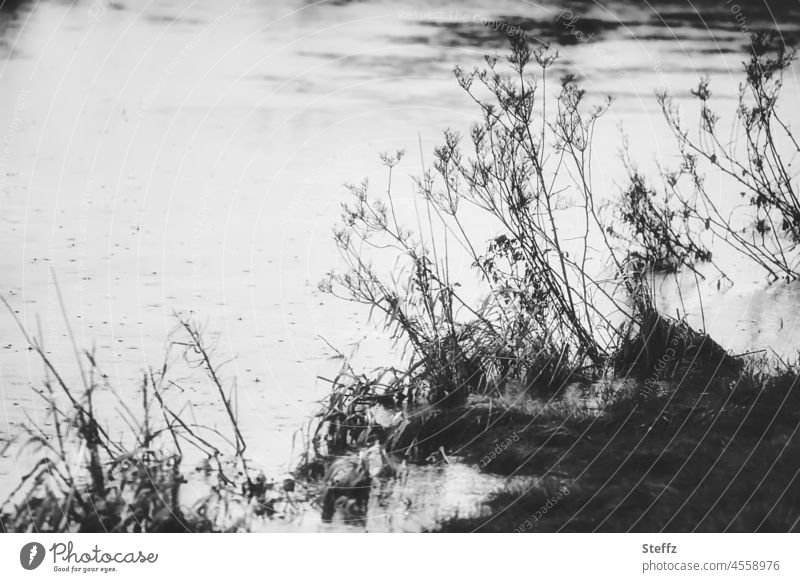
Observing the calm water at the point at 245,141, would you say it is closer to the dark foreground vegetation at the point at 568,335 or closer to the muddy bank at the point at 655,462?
the dark foreground vegetation at the point at 568,335

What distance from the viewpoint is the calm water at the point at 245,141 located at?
3787mm

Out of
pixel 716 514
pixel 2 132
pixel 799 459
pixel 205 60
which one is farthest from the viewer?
pixel 205 60

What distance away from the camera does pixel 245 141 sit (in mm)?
4145

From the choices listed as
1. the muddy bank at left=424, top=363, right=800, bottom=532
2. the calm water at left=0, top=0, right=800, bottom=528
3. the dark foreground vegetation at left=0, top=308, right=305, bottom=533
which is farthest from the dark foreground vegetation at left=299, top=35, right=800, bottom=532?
the dark foreground vegetation at left=0, top=308, right=305, bottom=533

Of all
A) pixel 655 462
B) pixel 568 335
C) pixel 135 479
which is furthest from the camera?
pixel 568 335

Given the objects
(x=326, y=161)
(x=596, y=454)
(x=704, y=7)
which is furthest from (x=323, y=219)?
(x=704, y=7)

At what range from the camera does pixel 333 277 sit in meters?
3.86

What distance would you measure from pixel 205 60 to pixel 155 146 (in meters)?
0.51

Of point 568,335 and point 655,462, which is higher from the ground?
point 568,335

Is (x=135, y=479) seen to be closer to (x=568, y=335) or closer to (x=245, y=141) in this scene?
(x=245, y=141)

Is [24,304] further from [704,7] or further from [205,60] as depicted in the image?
[704,7]

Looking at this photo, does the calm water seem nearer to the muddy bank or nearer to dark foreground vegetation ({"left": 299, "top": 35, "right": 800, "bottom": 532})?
dark foreground vegetation ({"left": 299, "top": 35, "right": 800, "bottom": 532})

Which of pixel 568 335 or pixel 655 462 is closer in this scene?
pixel 655 462

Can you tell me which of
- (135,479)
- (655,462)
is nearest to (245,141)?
(135,479)
